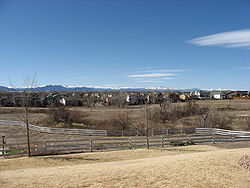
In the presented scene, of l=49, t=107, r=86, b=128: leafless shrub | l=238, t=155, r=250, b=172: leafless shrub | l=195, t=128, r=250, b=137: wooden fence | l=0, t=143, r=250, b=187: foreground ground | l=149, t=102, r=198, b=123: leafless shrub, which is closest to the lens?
l=0, t=143, r=250, b=187: foreground ground

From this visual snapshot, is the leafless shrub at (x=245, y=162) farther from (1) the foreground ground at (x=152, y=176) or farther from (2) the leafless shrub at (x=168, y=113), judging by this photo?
(2) the leafless shrub at (x=168, y=113)

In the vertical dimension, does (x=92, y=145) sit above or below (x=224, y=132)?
above

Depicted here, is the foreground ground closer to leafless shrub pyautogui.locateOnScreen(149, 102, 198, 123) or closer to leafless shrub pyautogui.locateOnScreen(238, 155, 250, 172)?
leafless shrub pyautogui.locateOnScreen(238, 155, 250, 172)

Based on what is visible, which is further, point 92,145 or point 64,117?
point 64,117

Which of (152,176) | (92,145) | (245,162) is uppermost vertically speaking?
(152,176)

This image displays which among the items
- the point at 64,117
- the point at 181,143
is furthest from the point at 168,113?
the point at 181,143

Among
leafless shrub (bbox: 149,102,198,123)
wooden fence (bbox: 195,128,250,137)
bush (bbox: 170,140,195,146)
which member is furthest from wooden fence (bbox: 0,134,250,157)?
leafless shrub (bbox: 149,102,198,123)

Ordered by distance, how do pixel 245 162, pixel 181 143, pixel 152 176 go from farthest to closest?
pixel 181 143 < pixel 245 162 < pixel 152 176

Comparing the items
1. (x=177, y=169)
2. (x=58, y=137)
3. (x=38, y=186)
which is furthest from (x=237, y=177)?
(x=58, y=137)

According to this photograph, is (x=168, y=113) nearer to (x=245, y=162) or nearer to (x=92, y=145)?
(x=92, y=145)

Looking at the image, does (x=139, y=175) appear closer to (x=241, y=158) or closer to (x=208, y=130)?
(x=241, y=158)

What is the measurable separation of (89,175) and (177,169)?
4.53 metres

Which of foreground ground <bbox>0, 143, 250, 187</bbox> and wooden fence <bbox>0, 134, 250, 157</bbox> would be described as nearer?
foreground ground <bbox>0, 143, 250, 187</bbox>

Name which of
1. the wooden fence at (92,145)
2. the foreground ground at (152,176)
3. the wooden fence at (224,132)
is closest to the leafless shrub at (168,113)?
the wooden fence at (224,132)
